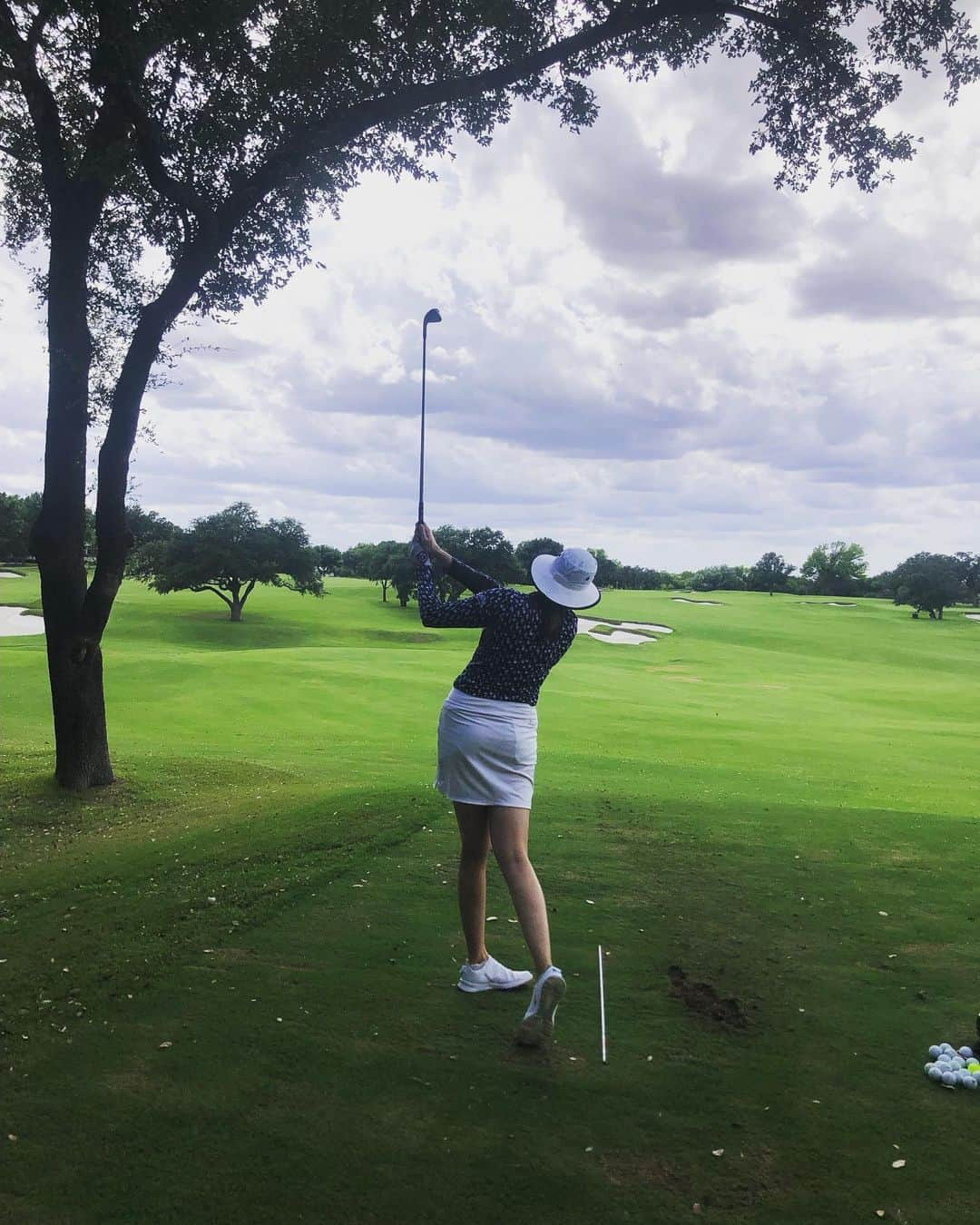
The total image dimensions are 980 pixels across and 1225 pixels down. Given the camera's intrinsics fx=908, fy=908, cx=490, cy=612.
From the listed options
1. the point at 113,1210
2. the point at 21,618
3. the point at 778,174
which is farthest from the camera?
the point at 21,618

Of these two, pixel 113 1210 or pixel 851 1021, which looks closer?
pixel 113 1210

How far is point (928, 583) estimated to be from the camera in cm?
8731

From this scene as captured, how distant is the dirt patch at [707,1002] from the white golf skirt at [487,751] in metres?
1.58

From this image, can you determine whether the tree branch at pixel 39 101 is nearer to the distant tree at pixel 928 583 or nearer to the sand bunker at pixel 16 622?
the sand bunker at pixel 16 622

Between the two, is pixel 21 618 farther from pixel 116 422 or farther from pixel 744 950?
pixel 744 950

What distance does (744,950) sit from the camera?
6477 millimetres

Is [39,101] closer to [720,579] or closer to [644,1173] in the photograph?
[644,1173]

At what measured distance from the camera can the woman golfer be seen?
5.24 meters

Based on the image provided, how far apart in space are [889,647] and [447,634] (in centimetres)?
3077

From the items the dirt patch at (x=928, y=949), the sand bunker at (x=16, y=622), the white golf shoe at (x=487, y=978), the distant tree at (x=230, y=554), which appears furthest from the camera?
the distant tree at (x=230, y=554)

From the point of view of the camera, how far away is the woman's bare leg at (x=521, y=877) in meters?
5.14

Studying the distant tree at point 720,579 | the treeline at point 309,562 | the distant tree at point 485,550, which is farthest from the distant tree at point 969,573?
the distant tree at point 485,550

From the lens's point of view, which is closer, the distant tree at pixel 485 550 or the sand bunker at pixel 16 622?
the sand bunker at pixel 16 622

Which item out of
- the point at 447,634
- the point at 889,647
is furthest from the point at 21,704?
the point at 889,647
